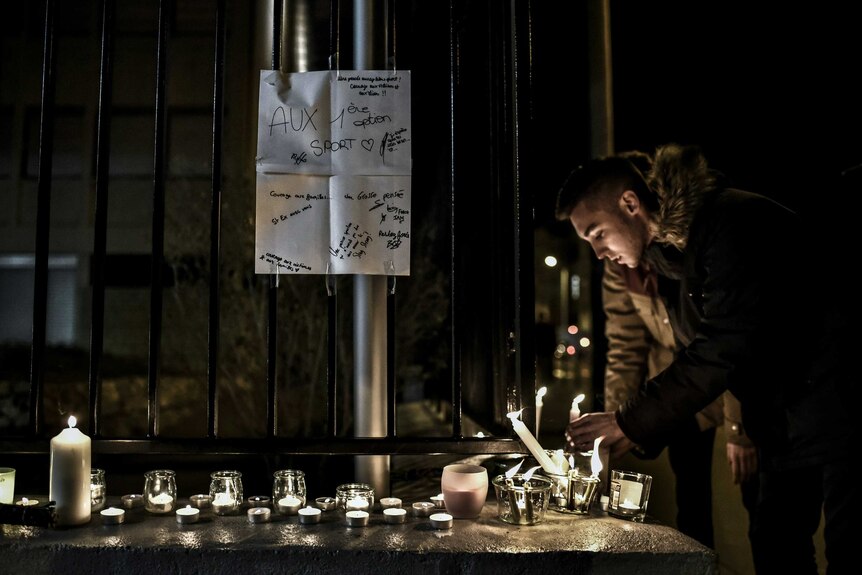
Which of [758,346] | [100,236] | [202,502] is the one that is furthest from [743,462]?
[100,236]

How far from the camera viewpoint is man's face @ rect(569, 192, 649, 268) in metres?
2.21

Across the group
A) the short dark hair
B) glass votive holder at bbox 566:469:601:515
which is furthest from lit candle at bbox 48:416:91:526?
the short dark hair

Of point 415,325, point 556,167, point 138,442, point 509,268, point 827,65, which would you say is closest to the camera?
point 138,442

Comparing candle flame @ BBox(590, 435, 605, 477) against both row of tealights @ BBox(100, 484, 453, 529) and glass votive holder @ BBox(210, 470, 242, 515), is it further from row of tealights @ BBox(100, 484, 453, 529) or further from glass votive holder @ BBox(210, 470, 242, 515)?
glass votive holder @ BBox(210, 470, 242, 515)

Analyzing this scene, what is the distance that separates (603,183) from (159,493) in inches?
68.1

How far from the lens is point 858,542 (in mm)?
1717

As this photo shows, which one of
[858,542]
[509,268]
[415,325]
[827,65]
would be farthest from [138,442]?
[827,65]

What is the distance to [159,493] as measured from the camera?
1.54m

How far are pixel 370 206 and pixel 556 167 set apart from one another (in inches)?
59.4

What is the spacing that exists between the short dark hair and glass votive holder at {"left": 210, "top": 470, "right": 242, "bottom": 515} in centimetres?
148

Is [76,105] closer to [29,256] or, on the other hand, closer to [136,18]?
[136,18]

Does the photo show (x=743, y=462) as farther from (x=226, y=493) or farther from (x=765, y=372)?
(x=226, y=493)

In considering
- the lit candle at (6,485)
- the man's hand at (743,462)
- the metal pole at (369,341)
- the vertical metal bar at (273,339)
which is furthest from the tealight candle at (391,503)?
the man's hand at (743,462)

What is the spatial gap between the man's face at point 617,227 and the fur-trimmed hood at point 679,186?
0.11m
